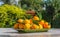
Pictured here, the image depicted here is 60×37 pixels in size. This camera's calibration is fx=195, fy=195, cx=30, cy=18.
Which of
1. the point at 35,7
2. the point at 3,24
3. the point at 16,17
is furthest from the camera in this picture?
the point at 35,7

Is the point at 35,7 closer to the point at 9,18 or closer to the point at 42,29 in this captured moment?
the point at 9,18

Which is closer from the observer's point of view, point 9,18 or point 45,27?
point 45,27

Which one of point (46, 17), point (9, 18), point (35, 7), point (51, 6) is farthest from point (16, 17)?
point (35, 7)

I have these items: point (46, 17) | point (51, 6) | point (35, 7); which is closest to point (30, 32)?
point (46, 17)

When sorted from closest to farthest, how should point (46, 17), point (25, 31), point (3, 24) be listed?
point (25, 31)
point (3, 24)
point (46, 17)

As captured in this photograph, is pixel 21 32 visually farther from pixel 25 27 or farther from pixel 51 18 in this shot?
Answer: pixel 51 18

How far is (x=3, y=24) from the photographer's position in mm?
6199

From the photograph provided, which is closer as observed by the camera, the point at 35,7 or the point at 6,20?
the point at 6,20

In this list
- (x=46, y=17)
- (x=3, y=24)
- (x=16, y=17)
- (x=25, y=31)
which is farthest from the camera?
(x=46, y=17)

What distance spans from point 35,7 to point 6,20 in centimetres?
259

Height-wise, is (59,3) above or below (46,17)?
above

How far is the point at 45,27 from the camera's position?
1874 millimetres

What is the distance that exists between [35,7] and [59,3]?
1.70m

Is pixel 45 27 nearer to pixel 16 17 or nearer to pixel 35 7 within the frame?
pixel 16 17
